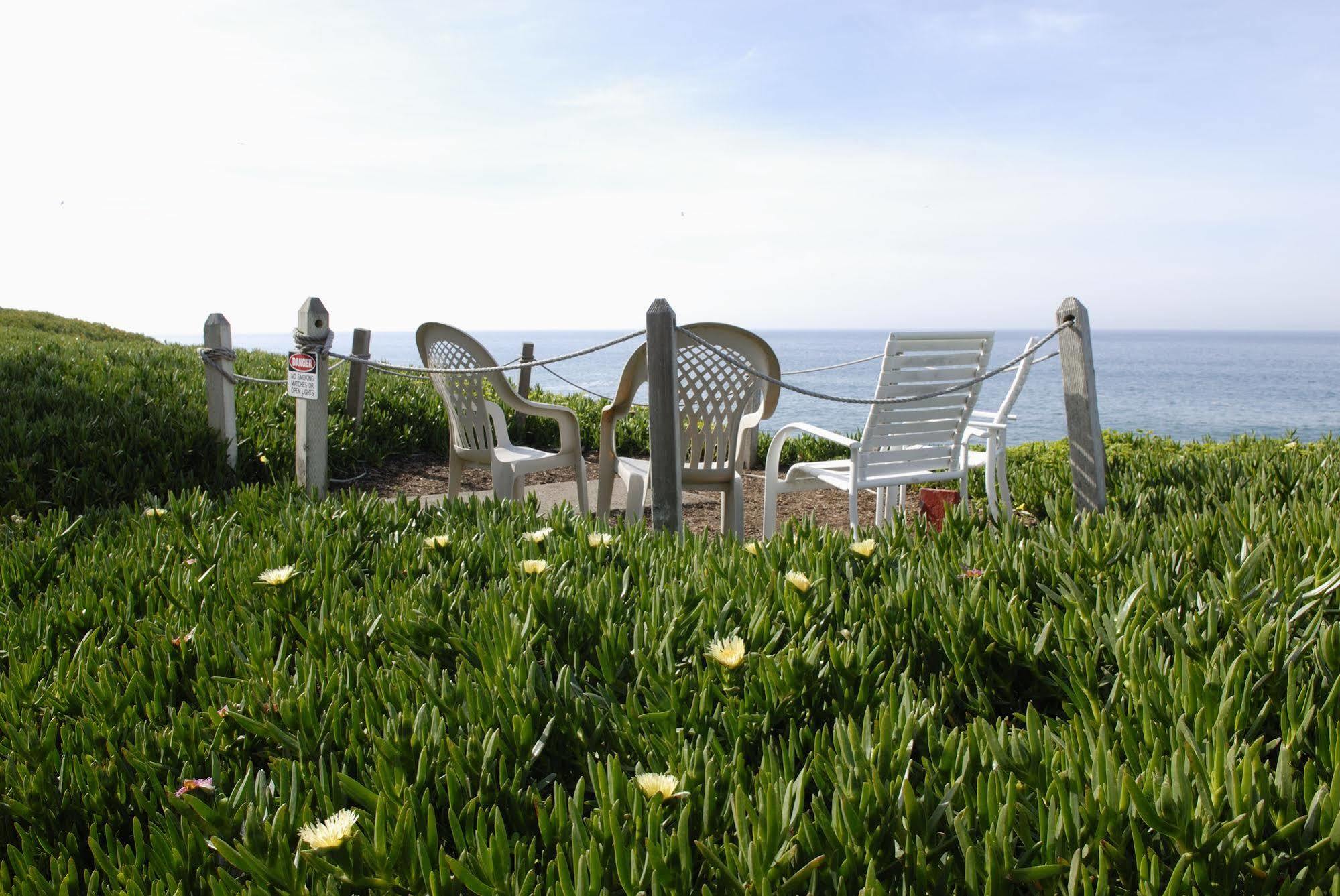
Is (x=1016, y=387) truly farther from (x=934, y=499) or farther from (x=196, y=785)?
(x=196, y=785)

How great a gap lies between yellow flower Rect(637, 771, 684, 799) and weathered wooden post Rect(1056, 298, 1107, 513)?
3.66 metres

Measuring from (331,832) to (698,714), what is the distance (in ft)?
2.09

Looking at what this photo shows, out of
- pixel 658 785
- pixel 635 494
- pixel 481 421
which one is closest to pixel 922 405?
pixel 635 494

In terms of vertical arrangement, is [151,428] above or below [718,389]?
below

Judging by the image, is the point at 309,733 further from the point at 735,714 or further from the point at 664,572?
the point at 664,572

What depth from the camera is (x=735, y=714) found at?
1688mm

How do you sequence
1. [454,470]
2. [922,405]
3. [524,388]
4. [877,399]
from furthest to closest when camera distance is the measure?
[524,388] → [454,470] → [922,405] → [877,399]

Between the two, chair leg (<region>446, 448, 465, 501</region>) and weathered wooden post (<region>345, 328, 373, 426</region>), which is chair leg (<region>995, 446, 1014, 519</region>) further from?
weathered wooden post (<region>345, 328, 373, 426</region>)

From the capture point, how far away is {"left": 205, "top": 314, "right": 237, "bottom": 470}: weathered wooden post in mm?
5762

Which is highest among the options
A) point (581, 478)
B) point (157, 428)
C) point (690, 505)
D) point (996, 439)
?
point (996, 439)

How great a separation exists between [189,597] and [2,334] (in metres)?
14.6

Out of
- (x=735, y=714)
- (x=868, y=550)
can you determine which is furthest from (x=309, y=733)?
(x=868, y=550)

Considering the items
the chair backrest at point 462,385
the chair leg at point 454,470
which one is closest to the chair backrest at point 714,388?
the chair backrest at point 462,385

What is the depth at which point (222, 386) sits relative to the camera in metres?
6.10
